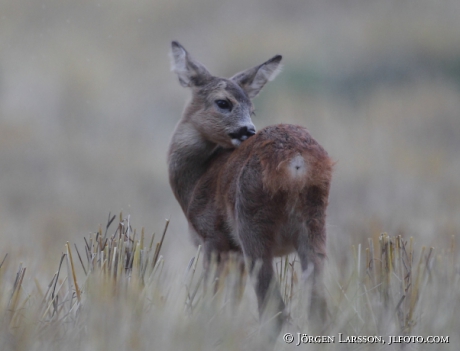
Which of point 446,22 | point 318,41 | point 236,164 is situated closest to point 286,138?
point 236,164

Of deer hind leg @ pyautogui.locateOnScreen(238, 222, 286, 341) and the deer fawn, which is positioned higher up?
the deer fawn

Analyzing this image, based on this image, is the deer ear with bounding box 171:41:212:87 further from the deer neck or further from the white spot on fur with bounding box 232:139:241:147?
the white spot on fur with bounding box 232:139:241:147

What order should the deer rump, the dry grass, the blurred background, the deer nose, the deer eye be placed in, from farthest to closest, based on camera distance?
1. the blurred background
2. the deer eye
3. the deer nose
4. the deer rump
5. the dry grass

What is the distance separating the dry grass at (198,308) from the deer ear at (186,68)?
7.63 feet

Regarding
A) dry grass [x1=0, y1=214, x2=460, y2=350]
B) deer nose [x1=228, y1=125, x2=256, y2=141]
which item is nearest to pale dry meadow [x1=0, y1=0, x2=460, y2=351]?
dry grass [x1=0, y1=214, x2=460, y2=350]

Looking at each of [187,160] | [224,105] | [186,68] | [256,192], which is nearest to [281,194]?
[256,192]

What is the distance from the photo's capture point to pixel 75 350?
16.2 feet

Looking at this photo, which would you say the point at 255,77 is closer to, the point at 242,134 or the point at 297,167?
the point at 242,134

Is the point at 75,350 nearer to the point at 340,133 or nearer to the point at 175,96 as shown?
the point at 340,133

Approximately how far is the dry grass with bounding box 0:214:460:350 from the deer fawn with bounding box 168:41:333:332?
0.23 metres

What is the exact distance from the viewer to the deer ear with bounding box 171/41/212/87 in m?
8.69

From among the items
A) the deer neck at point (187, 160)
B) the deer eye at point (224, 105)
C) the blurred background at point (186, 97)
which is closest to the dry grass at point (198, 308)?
the deer neck at point (187, 160)

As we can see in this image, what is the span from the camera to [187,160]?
8.16 meters

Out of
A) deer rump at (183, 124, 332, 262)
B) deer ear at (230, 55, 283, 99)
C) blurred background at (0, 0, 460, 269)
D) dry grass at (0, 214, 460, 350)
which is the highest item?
blurred background at (0, 0, 460, 269)
